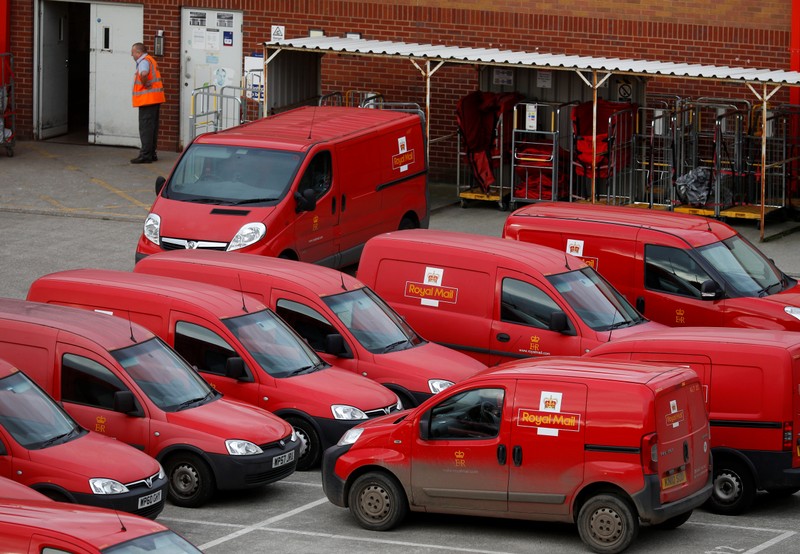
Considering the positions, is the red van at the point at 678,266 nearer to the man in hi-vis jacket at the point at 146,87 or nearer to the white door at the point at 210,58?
the man in hi-vis jacket at the point at 146,87

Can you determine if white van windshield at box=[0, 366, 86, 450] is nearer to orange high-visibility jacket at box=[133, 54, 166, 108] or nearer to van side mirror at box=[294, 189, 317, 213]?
van side mirror at box=[294, 189, 317, 213]

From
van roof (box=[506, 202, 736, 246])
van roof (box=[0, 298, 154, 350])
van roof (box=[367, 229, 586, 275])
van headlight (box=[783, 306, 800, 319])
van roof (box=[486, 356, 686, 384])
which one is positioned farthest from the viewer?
van roof (box=[506, 202, 736, 246])

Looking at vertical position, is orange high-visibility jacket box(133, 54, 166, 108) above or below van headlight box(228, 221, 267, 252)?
above

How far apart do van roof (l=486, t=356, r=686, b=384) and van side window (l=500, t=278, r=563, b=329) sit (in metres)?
3.55

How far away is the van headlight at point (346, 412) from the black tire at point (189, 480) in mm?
1524

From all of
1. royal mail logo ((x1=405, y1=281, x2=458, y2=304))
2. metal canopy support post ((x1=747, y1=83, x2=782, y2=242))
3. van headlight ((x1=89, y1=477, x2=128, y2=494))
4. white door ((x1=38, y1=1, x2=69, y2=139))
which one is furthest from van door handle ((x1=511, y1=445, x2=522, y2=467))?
white door ((x1=38, y1=1, x2=69, y2=139))

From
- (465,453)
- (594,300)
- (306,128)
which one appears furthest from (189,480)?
(306,128)

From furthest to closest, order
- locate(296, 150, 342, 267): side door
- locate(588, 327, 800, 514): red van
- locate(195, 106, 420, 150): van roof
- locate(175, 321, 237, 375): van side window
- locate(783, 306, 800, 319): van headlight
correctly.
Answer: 1. locate(195, 106, 420, 150): van roof
2. locate(296, 150, 342, 267): side door
3. locate(783, 306, 800, 319): van headlight
4. locate(175, 321, 237, 375): van side window
5. locate(588, 327, 800, 514): red van

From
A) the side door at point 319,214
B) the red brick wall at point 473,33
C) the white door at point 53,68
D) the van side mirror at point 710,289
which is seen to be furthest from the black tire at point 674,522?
the white door at point 53,68

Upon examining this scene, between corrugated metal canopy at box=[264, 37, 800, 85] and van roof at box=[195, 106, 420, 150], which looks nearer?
van roof at box=[195, 106, 420, 150]

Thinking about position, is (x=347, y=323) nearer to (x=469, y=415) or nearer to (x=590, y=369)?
(x=469, y=415)

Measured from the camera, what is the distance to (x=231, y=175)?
65.1 ft

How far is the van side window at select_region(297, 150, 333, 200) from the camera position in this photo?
19.8 meters

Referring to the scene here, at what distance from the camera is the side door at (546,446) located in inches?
460
